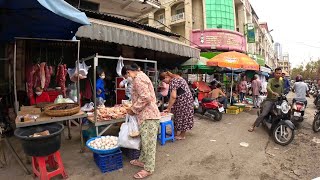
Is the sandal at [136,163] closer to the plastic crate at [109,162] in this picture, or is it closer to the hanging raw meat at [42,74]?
the plastic crate at [109,162]

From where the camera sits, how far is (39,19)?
3795 mm

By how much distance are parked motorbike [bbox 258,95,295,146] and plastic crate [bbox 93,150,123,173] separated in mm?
3997

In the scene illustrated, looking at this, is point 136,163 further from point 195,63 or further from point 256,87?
point 256,87

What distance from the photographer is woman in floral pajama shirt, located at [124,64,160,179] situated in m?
3.64

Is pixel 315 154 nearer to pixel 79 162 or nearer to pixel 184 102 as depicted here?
pixel 184 102

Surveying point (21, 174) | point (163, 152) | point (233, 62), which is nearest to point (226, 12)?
point (233, 62)

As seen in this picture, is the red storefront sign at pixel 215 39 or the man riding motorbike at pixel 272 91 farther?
the red storefront sign at pixel 215 39

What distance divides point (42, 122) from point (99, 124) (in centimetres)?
128

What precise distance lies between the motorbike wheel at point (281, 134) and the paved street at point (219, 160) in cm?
17

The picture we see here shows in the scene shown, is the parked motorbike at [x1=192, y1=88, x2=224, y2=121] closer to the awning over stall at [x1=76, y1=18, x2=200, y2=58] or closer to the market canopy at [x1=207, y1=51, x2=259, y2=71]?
the market canopy at [x1=207, y1=51, x2=259, y2=71]

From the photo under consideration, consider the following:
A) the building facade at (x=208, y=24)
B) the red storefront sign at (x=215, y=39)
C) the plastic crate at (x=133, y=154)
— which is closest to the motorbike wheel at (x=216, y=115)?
the plastic crate at (x=133, y=154)

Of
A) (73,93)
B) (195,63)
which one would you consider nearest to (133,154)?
(73,93)

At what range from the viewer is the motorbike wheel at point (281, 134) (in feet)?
17.4

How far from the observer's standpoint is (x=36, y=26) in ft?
13.5
